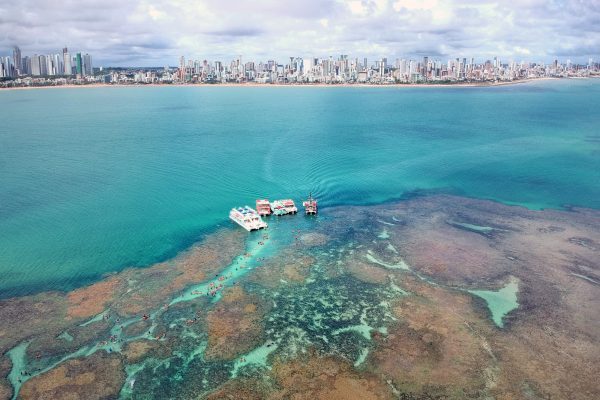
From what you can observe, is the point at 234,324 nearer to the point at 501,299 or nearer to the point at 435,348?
the point at 435,348

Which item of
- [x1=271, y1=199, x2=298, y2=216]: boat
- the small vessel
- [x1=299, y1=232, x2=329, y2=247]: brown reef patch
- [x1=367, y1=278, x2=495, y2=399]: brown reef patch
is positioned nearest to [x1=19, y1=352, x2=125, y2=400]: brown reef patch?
[x1=367, y1=278, x2=495, y2=399]: brown reef patch

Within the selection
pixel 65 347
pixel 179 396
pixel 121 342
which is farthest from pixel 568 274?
pixel 65 347

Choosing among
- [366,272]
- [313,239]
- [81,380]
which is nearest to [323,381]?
[366,272]

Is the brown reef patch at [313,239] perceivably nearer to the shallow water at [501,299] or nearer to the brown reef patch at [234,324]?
the brown reef patch at [234,324]

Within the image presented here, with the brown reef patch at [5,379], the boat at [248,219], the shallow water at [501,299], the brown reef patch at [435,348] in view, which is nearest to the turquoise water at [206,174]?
the boat at [248,219]

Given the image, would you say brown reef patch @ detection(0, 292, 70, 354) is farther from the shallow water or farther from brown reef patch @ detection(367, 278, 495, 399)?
the shallow water

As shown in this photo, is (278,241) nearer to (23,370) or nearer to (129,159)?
(23,370)
